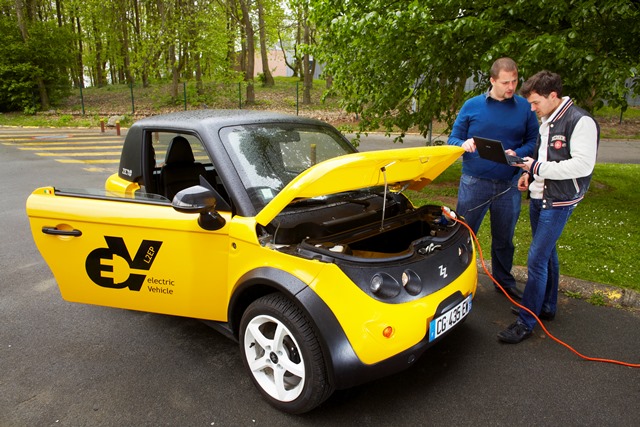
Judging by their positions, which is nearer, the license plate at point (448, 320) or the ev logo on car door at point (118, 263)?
the license plate at point (448, 320)

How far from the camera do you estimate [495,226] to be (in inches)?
155

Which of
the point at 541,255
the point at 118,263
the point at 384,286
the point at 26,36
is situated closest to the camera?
the point at 384,286

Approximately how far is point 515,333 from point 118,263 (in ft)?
9.19

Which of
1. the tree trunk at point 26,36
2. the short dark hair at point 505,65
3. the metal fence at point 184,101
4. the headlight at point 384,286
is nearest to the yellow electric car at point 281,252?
the headlight at point 384,286

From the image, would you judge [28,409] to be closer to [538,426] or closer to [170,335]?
[170,335]

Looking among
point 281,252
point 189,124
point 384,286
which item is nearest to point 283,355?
point 281,252

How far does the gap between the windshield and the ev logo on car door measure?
72 cm

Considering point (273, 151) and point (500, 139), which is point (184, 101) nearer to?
point (273, 151)

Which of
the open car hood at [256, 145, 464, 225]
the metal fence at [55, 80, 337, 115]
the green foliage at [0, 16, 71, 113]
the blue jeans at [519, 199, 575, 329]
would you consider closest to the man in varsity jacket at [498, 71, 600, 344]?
the blue jeans at [519, 199, 575, 329]

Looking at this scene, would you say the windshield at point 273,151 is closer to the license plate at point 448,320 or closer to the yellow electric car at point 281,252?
the yellow electric car at point 281,252

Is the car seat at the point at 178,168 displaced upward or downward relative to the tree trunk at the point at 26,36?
downward

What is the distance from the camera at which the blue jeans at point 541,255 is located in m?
3.17

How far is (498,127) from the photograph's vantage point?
3611 mm

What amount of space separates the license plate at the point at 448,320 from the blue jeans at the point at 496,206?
1.13 metres
